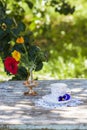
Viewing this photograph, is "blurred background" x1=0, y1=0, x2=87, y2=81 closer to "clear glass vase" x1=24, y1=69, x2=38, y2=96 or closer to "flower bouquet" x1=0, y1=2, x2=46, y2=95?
"flower bouquet" x1=0, y1=2, x2=46, y2=95

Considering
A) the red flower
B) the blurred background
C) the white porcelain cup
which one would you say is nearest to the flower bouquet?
the red flower

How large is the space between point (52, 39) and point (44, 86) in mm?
5286

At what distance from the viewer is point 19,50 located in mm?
3580

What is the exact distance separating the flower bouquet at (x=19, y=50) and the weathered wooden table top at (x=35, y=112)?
0.11 metres

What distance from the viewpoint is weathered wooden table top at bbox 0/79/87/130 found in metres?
2.51

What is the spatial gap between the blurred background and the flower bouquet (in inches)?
28.7

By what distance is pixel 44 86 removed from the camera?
338 cm

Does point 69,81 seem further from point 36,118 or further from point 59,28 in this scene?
point 59,28

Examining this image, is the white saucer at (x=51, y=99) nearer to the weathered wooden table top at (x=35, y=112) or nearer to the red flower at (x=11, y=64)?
the weathered wooden table top at (x=35, y=112)

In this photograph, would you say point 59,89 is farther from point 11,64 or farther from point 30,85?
point 11,64

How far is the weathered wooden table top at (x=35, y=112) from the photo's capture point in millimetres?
2514

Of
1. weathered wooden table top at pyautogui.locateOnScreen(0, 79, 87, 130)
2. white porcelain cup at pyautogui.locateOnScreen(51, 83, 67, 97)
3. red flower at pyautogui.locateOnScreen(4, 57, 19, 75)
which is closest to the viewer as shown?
weathered wooden table top at pyautogui.locateOnScreen(0, 79, 87, 130)

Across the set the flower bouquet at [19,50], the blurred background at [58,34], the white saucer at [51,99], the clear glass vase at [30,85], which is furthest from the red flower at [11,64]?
the blurred background at [58,34]

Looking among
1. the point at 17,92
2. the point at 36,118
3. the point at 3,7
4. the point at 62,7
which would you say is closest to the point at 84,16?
the point at 62,7
